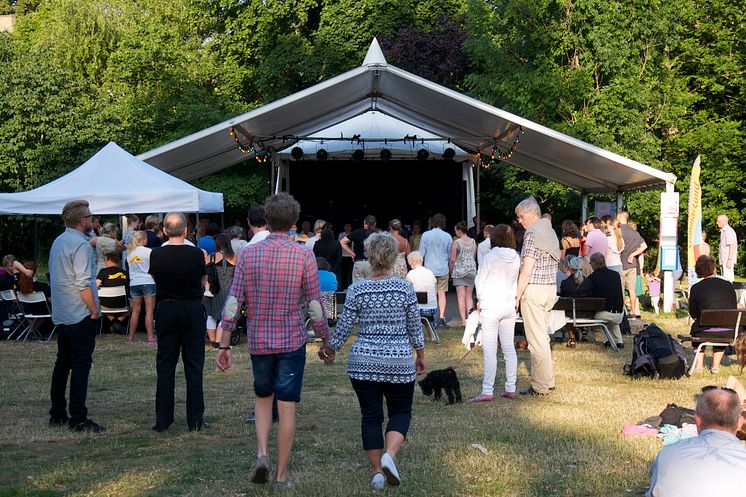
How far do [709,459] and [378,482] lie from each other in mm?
2277

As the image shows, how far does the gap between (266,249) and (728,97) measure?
24695mm

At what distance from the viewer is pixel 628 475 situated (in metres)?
5.60

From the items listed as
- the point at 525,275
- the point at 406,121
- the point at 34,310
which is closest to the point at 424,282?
the point at 525,275

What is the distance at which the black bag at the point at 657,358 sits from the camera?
30.2 feet

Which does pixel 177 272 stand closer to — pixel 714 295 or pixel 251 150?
pixel 714 295

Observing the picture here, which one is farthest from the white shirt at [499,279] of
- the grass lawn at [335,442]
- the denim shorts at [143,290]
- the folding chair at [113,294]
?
the folding chair at [113,294]

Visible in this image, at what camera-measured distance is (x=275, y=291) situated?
5.22 metres

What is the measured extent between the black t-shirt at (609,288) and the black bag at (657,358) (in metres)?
1.96

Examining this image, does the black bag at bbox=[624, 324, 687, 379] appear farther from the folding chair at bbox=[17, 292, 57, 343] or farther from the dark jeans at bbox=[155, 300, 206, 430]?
the folding chair at bbox=[17, 292, 57, 343]

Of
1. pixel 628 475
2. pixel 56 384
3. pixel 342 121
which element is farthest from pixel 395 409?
pixel 342 121

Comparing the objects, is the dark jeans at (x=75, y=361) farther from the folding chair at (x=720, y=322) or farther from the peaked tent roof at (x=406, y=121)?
the peaked tent roof at (x=406, y=121)

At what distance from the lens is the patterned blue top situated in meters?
5.12

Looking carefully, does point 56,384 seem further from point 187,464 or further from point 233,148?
point 233,148

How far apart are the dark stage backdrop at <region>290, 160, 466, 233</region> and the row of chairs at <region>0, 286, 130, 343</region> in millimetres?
9360
